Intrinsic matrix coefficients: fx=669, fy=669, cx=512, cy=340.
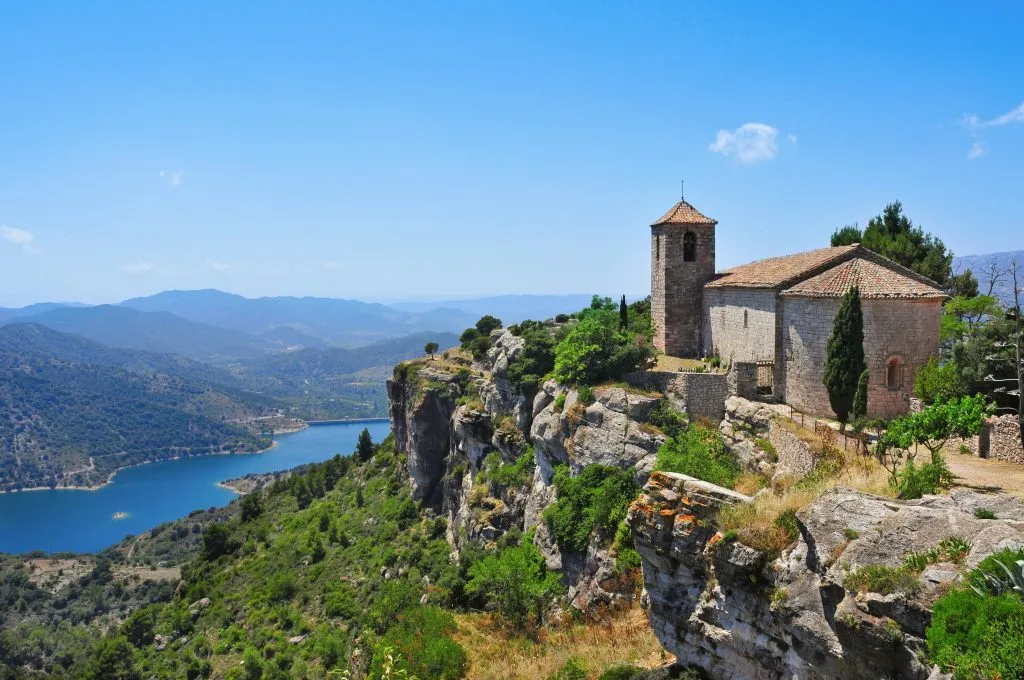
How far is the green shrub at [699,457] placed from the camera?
23337mm

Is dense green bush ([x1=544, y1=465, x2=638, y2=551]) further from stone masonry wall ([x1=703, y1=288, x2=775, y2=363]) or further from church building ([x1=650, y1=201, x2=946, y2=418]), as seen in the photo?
stone masonry wall ([x1=703, y1=288, x2=775, y2=363])

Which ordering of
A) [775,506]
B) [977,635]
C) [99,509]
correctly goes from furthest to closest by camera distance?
1. [99,509]
2. [775,506]
3. [977,635]

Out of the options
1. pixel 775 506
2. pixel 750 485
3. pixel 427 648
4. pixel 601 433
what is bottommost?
pixel 427 648

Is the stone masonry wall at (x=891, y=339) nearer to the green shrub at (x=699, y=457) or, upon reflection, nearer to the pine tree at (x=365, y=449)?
the green shrub at (x=699, y=457)

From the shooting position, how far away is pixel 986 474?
50.2 feet

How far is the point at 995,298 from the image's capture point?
114ft

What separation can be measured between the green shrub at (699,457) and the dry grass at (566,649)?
5282mm

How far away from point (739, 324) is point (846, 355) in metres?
7.84

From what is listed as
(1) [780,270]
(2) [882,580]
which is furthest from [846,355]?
(2) [882,580]

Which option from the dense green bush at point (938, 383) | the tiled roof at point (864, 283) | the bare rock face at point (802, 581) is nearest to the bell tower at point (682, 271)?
the tiled roof at point (864, 283)

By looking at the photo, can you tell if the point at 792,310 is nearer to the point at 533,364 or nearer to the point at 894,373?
the point at 894,373

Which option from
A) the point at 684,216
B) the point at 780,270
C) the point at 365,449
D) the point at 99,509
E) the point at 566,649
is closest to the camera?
the point at 566,649

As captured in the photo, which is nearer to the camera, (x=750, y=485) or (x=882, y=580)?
(x=882, y=580)

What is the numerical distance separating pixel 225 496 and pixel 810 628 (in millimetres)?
184120
